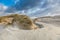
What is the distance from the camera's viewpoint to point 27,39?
0.94 metres

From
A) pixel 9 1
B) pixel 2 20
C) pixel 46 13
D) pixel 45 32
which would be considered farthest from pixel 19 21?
pixel 9 1

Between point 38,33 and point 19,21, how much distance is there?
0.28 m

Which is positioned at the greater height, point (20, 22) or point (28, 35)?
point (20, 22)

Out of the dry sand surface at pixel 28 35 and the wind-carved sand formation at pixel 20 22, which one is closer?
the dry sand surface at pixel 28 35

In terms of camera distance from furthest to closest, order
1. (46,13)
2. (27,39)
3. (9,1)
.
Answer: (9,1), (46,13), (27,39)

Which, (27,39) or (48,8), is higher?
(48,8)

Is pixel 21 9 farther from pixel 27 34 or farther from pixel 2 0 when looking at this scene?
pixel 27 34

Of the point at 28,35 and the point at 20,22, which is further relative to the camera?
the point at 20,22

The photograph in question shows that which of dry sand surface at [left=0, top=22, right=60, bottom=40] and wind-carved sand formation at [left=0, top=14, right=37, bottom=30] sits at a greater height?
wind-carved sand formation at [left=0, top=14, right=37, bottom=30]

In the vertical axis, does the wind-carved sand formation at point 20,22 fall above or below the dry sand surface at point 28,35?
above

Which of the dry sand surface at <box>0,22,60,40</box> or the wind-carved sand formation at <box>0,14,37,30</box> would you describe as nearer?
the dry sand surface at <box>0,22,60,40</box>

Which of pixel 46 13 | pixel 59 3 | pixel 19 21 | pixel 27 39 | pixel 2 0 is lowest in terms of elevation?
pixel 27 39

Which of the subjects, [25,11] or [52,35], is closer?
[52,35]

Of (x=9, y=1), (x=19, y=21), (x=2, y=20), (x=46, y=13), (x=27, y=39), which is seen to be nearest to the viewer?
(x=27, y=39)
